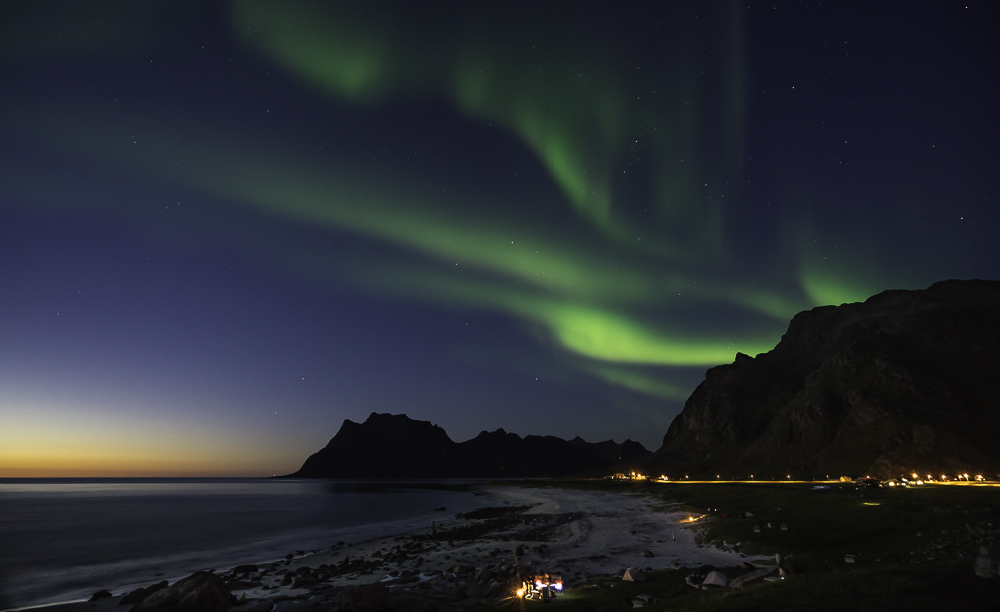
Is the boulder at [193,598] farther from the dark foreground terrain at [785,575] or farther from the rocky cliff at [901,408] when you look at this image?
the rocky cliff at [901,408]

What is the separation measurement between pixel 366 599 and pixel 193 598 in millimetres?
9761

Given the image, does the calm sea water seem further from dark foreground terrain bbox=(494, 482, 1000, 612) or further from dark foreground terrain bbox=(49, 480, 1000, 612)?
dark foreground terrain bbox=(494, 482, 1000, 612)

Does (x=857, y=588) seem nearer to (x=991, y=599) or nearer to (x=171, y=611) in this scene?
(x=991, y=599)

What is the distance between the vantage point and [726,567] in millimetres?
28359

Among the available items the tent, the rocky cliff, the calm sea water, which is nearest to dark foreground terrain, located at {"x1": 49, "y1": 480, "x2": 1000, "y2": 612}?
the tent

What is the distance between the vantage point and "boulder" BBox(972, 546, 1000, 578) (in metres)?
16.7

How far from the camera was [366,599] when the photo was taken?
26219mm

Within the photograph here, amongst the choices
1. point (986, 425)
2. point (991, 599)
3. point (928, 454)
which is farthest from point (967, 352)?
point (991, 599)

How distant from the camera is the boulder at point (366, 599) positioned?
84.9 ft

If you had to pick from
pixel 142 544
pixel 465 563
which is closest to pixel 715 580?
pixel 465 563

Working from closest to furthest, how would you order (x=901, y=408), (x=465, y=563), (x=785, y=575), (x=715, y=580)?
(x=785, y=575) → (x=715, y=580) → (x=465, y=563) → (x=901, y=408)

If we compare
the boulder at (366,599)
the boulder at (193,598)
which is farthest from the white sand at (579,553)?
the boulder at (366,599)

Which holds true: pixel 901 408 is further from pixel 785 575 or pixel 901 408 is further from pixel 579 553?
pixel 785 575

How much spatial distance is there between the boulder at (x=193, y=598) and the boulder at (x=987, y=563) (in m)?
34.1
